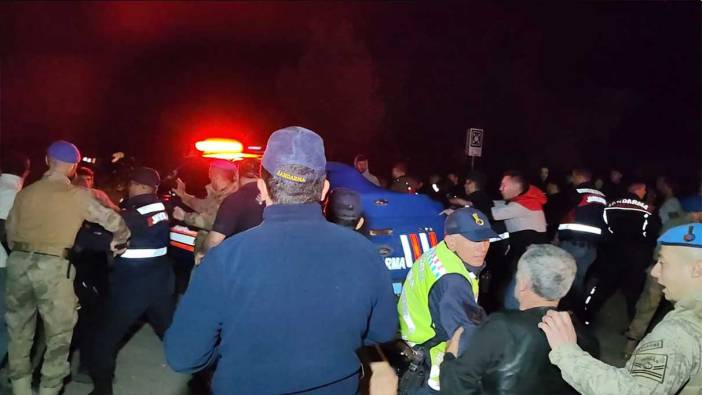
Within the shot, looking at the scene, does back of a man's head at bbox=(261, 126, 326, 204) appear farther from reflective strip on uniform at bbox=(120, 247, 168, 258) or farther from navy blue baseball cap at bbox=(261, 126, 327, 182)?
reflective strip on uniform at bbox=(120, 247, 168, 258)

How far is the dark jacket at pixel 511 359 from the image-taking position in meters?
2.40

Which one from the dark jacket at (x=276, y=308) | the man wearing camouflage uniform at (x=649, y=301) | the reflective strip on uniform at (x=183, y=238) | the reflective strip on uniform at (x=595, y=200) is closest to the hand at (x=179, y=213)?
the reflective strip on uniform at (x=183, y=238)

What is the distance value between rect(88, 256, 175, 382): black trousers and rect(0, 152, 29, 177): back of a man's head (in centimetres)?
143

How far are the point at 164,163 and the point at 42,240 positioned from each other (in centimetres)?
1457

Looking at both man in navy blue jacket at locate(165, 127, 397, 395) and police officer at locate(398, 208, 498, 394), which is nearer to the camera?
man in navy blue jacket at locate(165, 127, 397, 395)

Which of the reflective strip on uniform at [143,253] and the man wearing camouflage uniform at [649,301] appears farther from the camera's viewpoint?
the man wearing camouflage uniform at [649,301]

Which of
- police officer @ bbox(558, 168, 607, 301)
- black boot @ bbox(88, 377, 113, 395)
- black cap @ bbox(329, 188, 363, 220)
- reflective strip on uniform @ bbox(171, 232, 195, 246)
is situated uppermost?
black cap @ bbox(329, 188, 363, 220)

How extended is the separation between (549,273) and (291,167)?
1.27 m

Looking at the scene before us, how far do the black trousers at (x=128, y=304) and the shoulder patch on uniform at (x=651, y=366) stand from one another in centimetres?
386

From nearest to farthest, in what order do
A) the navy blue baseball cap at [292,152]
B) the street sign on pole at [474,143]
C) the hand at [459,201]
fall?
1. the navy blue baseball cap at [292,152]
2. the hand at [459,201]
3. the street sign on pole at [474,143]

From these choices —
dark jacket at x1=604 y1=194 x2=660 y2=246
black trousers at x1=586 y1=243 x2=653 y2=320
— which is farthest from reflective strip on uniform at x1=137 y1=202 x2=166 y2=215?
black trousers at x1=586 y1=243 x2=653 y2=320

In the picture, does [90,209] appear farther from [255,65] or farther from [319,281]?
[255,65]

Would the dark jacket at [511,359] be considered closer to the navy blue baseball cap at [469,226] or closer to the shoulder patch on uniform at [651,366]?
the shoulder patch on uniform at [651,366]

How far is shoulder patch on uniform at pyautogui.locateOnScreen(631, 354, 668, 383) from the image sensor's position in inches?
81.0
